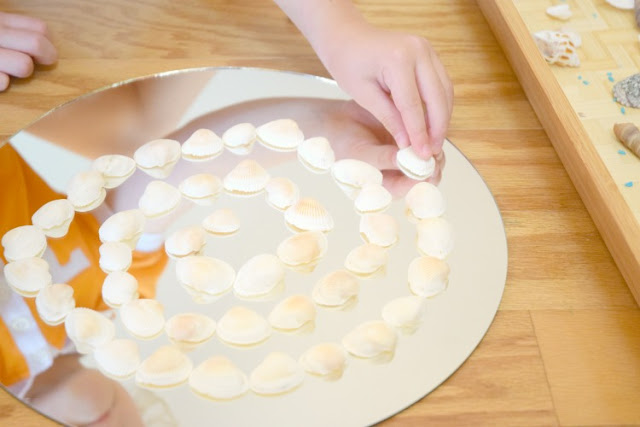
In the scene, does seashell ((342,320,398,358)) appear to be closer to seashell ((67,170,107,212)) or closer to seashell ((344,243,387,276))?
seashell ((344,243,387,276))

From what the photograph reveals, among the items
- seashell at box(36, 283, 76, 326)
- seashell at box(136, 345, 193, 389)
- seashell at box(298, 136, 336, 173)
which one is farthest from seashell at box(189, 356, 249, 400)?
seashell at box(298, 136, 336, 173)

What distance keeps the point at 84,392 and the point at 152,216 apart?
166mm

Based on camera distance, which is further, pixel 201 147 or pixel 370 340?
pixel 201 147

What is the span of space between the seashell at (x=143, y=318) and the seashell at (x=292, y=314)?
0.08m

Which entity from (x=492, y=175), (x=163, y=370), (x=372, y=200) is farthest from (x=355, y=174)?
(x=163, y=370)

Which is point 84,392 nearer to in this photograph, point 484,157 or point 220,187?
point 220,187

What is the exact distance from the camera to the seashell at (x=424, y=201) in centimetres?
58

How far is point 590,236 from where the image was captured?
60cm

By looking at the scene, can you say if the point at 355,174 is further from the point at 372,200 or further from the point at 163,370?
the point at 163,370

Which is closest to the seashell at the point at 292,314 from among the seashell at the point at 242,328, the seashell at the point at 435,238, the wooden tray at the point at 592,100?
the seashell at the point at 242,328

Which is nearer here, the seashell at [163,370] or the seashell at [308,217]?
the seashell at [163,370]

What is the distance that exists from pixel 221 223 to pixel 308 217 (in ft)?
0.23

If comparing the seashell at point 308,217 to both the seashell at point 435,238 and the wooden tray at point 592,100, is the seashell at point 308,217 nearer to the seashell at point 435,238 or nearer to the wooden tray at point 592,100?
the seashell at point 435,238

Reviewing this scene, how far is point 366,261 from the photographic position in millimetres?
538
